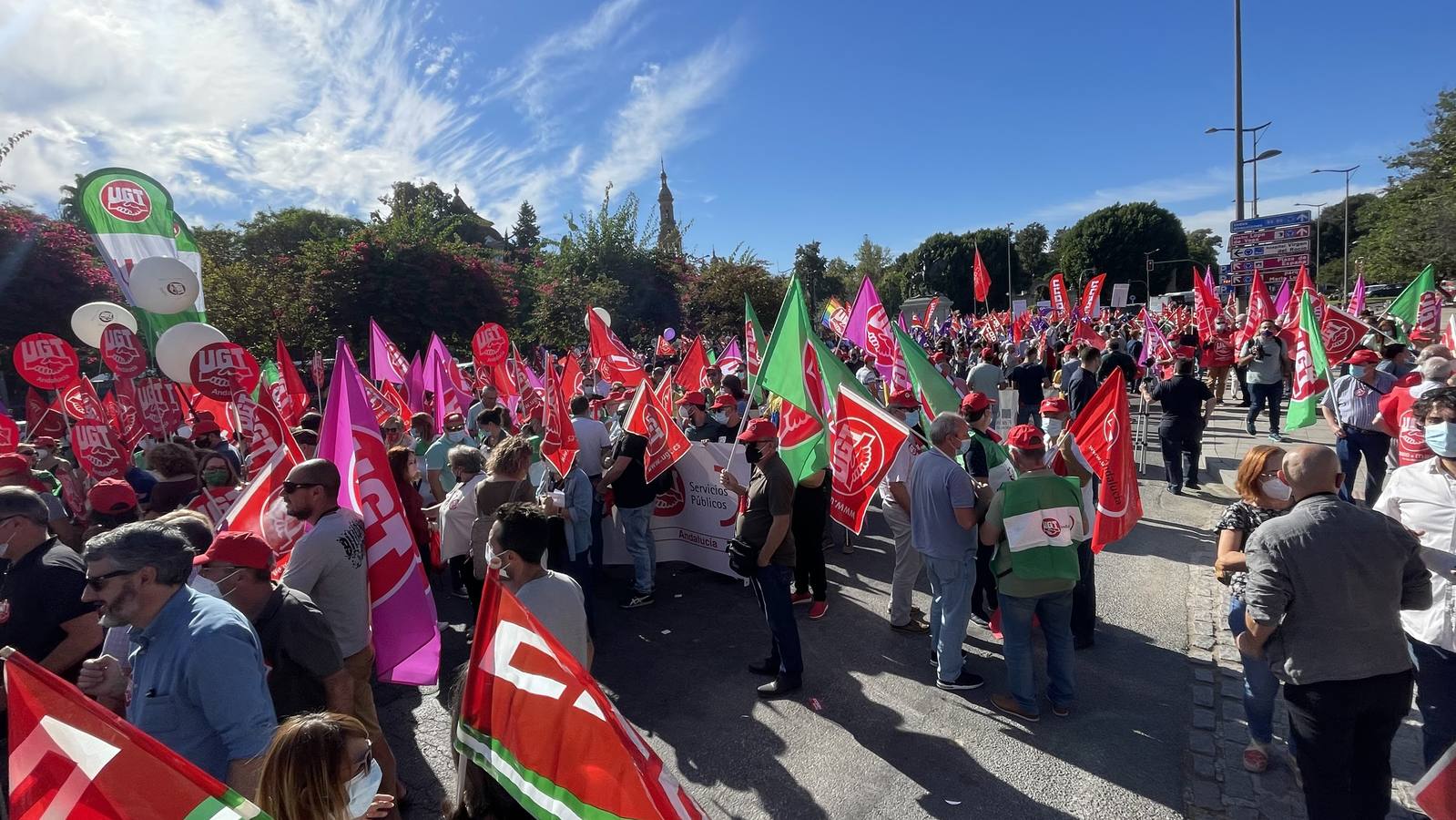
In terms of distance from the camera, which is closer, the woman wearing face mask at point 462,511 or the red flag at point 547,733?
the red flag at point 547,733

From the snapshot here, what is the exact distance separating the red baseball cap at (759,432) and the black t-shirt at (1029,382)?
756 cm

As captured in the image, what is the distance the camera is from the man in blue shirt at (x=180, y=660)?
2.18 metres

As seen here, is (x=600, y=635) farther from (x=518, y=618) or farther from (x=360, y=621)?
(x=518, y=618)

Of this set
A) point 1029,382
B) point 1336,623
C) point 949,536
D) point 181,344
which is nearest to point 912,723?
point 949,536

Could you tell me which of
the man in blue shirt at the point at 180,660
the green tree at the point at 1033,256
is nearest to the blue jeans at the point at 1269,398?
the man in blue shirt at the point at 180,660

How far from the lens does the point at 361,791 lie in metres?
1.82

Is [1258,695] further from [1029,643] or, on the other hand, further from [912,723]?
[912,723]

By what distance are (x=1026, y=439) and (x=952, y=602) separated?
121 cm

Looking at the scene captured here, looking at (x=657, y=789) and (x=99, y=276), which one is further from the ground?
(x=99, y=276)

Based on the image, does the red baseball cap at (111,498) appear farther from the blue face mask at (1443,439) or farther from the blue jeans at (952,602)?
the blue face mask at (1443,439)

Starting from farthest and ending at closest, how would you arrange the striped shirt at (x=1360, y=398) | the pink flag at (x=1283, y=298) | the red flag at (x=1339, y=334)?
the pink flag at (x=1283, y=298) → the red flag at (x=1339, y=334) → the striped shirt at (x=1360, y=398)

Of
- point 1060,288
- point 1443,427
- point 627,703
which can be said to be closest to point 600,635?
point 627,703

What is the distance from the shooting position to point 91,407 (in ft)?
28.2

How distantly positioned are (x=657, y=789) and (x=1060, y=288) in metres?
19.1
